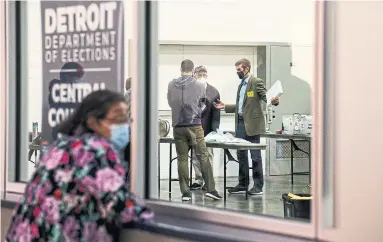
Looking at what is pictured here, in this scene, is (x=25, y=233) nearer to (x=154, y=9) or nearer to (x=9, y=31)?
(x=154, y=9)

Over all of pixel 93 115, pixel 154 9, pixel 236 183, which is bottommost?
pixel 236 183

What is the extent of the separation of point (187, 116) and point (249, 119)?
859mm

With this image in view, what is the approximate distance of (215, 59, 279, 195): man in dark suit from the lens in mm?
7938

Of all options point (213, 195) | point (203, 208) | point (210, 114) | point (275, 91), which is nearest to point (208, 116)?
point (210, 114)

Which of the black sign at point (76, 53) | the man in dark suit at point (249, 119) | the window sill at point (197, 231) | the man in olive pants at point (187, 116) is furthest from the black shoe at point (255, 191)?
the window sill at point (197, 231)

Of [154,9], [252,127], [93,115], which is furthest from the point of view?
[252,127]

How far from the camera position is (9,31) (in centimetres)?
448

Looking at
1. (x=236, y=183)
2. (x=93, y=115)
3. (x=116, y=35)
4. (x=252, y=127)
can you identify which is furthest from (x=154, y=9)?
(x=236, y=183)

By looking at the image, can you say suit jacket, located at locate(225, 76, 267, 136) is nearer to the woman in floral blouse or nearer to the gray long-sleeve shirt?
the gray long-sleeve shirt

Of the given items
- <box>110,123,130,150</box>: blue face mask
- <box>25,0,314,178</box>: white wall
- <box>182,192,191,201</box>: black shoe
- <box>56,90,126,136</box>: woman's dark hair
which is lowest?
<box>182,192,191,201</box>: black shoe

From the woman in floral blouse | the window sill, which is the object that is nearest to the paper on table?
the window sill

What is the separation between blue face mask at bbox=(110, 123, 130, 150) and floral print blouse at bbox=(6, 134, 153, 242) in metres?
0.27

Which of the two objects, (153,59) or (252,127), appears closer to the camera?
(153,59)

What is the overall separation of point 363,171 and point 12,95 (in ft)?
7.86
